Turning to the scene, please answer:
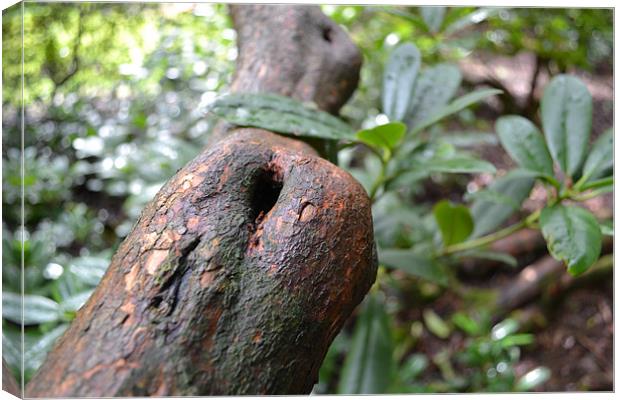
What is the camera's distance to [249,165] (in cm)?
56

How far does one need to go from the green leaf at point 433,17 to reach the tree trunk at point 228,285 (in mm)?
592

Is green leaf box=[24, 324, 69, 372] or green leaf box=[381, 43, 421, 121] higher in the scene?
green leaf box=[381, 43, 421, 121]

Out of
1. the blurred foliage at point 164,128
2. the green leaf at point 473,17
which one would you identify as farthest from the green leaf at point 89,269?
the green leaf at point 473,17

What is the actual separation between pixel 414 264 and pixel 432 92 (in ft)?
0.93

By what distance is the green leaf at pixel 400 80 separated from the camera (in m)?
0.89

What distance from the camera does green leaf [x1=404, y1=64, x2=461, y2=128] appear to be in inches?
35.6

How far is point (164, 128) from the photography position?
1.50 metres

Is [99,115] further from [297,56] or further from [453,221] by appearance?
[453,221]

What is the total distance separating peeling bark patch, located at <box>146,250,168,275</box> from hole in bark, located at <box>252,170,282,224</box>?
0.36 feet

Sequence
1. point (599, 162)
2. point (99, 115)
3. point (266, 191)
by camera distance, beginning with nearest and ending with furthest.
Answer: point (266, 191), point (599, 162), point (99, 115)

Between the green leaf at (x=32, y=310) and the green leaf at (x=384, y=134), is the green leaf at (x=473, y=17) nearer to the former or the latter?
the green leaf at (x=384, y=134)

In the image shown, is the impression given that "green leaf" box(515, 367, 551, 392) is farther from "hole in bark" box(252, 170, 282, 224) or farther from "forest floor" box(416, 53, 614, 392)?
"hole in bark" box(252, 170, 282, 224)

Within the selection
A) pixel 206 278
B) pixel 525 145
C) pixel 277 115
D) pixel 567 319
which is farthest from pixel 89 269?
pixel 567 319

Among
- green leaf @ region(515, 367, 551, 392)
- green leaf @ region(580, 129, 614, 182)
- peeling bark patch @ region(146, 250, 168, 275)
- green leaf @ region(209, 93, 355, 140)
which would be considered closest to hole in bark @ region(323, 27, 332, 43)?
green leaf @ region(209, 93, 355, 140)
